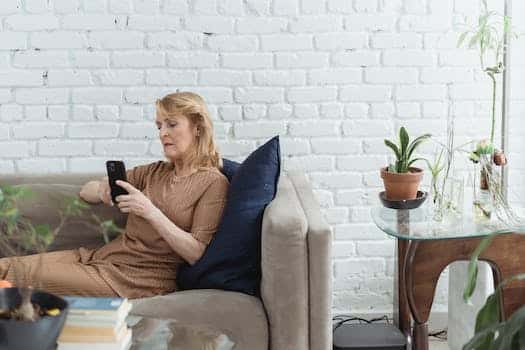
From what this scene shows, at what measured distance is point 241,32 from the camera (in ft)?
11.9

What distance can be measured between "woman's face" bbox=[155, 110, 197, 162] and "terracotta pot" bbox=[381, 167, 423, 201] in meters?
0.70

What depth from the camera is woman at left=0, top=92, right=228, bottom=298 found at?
2.99 metres

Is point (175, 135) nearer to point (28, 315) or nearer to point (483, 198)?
point (483, 198)

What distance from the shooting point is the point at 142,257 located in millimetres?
3072

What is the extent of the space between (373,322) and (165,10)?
152 cm

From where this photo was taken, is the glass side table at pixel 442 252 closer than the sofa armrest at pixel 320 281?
No

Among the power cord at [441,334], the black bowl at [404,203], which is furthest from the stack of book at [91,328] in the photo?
the power cord at [441,334]

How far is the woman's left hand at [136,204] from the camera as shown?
2994 millimetres

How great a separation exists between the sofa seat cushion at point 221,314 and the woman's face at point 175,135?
0.53 meters

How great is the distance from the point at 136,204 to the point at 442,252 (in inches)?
40.9

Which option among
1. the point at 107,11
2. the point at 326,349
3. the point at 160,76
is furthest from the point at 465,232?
the point at 107,11

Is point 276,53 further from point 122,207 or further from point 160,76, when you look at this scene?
point 122,207

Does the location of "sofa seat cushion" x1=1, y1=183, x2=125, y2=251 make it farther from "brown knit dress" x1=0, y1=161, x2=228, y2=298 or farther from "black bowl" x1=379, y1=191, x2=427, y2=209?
"black bowl" x1=379, y1=191, x2=427, y2=209

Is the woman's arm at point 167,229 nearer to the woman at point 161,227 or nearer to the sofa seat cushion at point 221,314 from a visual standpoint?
→ the woman at point 161,227
